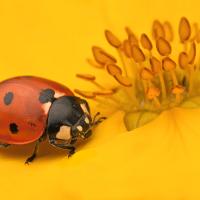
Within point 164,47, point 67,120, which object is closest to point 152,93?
point 164,47

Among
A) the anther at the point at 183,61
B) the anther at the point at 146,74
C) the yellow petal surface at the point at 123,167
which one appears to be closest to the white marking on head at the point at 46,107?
the yellow petal surface at the point at 123,167

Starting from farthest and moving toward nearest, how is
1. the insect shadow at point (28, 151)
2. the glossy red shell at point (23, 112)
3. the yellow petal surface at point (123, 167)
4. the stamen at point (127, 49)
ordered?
1. the stamen at point (127, 49)
2. the insect shadow at point (28, 151)
3. the glossy red shell at point (23, 112)
4. the yellow petal surface at point (123, 167)

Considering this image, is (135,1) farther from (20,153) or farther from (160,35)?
(20,153)

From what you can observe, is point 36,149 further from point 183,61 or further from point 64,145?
point 183,61

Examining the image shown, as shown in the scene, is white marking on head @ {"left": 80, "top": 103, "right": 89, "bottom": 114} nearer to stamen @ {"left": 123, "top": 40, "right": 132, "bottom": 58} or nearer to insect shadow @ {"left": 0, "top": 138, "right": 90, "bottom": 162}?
insect shadow @ {"left": 0, "top": 138, "right": 90, "bottom": 162}

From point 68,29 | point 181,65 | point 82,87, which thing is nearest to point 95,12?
point 68,29

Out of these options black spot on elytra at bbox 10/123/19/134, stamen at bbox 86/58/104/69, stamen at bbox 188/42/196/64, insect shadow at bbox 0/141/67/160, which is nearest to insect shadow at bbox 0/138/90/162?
insect shadow at bbox 0/141/67/160

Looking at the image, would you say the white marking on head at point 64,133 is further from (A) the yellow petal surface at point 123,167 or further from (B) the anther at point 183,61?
(B) the anther at point 183,61
